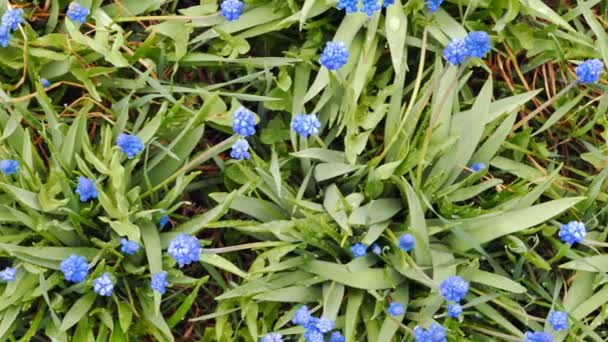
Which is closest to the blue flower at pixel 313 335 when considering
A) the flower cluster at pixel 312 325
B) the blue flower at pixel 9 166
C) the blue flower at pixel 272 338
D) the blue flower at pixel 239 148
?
the flower cluster at pixel 312 325

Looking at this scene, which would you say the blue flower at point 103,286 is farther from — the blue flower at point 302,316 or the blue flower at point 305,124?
the blue flower at point 305,124

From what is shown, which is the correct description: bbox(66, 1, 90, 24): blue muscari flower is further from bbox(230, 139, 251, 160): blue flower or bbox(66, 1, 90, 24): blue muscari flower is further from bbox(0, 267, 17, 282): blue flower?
bbox(0, 267, 17, 282): blue flower

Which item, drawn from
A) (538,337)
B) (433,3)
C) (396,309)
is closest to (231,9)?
(433,3)

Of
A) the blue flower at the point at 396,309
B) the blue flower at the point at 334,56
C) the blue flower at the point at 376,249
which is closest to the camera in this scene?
the blue flower at the point at 334,56

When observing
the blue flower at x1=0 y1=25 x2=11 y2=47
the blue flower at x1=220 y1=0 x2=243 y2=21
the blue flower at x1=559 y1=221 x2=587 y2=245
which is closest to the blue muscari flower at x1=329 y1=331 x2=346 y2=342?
the blue flower at x1=559 y1=221 x2=587 y2=245

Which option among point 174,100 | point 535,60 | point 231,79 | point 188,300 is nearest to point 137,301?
point 188,300

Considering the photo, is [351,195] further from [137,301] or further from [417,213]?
[137,301]
